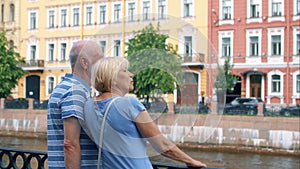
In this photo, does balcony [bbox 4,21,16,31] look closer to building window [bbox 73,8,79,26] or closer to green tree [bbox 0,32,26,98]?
building window [bbox 73,8,79,26]

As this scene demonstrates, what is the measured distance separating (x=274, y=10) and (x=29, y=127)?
1194cm

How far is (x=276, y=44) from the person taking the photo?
2577 centimetres

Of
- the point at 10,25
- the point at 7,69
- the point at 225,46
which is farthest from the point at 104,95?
the point at 10,25

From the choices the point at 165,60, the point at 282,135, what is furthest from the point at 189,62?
the point at 282,135

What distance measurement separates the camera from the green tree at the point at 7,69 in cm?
2730

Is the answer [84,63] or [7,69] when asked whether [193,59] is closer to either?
[84,63]

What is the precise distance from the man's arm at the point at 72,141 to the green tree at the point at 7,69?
2556cm

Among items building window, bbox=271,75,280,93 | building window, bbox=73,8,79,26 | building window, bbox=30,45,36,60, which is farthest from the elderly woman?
building window, bbox=30,45,36,60

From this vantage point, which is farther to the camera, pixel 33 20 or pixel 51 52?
pixel 33 20

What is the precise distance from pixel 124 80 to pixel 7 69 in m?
26.2

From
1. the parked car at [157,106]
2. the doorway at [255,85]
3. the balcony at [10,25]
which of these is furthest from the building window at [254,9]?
the parked car at [157,106]

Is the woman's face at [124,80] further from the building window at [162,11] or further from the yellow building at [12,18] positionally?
the yellow building at [12,18]

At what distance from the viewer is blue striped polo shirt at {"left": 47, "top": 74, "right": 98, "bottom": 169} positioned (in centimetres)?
235

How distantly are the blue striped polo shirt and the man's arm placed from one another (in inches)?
1.0
